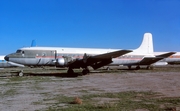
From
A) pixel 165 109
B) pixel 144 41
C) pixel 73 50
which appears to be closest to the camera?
pixel 165 109

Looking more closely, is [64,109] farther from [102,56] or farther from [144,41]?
[144,41]

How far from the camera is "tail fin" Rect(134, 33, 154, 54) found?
3055 centimetres

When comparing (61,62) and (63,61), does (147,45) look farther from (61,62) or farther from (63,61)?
(61,62)

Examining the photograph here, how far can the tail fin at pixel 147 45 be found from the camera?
30.5 meters

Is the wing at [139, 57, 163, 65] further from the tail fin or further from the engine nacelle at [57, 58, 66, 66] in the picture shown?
the engine nacelle at [57, 58, 66, 66]

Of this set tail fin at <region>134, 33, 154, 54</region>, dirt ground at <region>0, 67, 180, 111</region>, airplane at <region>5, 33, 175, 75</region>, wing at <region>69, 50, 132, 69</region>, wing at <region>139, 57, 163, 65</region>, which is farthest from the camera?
tail fin at <region>134, 33, 154, 54</region>

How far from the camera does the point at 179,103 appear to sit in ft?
23.5

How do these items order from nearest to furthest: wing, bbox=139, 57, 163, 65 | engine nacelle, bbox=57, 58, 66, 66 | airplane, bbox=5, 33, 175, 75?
engine nacelle, bbox=57, 58, 66, 66 → airplane, bbox=5, 33, 175, 75 → wing, bbox=139, 57, 163, 65

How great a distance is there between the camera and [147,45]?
103 feet

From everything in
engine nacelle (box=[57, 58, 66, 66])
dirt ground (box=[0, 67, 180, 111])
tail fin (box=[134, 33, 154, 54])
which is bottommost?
dirt ground (box=[0, 67, 180, 111])

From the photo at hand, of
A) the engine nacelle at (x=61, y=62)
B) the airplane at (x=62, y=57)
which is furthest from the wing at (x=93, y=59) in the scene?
the engine nacelle at (x=61, y=62)

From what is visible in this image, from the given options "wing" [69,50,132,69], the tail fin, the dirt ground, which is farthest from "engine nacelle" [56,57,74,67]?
the tail fin

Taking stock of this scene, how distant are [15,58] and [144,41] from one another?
1998 cm

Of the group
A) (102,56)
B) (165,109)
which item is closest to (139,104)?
(165,109)
